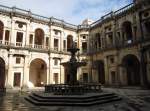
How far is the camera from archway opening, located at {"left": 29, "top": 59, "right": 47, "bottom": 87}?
31.0m

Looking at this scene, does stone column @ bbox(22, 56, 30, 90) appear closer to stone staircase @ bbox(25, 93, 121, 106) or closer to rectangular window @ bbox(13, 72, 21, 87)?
rectangular window @ bbox(13, 72, 21, 87)

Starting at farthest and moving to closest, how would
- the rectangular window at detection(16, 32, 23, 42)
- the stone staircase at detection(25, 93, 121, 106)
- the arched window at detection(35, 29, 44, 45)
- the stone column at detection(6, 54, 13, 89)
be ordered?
1. the arched window at detection(35, 29, 44, 45)
2. the rectangular window at detection(16, 32, 23, 42)
3. the stone column at detection(6, 54, 13, 89)
4. the stone staircase at detection(25, 93, 121, 106)

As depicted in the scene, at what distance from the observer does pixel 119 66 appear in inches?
1054

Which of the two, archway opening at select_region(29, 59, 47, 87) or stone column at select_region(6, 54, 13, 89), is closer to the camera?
stone column at select_region(6, 54, 13, 89)

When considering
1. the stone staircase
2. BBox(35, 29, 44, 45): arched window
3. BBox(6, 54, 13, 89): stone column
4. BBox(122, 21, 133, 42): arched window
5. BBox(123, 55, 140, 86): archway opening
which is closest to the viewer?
the stone staircase

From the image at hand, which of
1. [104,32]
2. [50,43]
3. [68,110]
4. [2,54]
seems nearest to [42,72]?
[50,43]

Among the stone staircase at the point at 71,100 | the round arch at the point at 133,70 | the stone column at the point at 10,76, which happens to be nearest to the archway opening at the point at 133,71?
the round arch at the point at 133,70

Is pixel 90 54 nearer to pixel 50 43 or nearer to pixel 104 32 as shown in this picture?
pixel 104 32

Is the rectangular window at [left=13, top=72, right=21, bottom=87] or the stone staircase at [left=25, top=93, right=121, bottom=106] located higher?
the rectangular window at [left=13, top=72, right=21, bottom=87]

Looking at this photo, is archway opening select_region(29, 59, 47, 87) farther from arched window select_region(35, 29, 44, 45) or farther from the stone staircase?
the stone staircase

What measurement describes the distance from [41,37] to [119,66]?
54.2 ft

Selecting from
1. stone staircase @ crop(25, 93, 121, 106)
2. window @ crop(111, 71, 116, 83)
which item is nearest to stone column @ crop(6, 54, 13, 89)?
stone staircase @ crop(25, 93, 121, 106)

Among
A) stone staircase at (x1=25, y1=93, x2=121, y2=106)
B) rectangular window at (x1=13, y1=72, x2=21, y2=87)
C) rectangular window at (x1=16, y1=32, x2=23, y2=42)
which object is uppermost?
rectangular window at (x1=16, y1=32, x2=23, y2=42)

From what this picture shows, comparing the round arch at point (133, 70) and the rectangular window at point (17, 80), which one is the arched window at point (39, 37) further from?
the round arch at point (133, 70)
